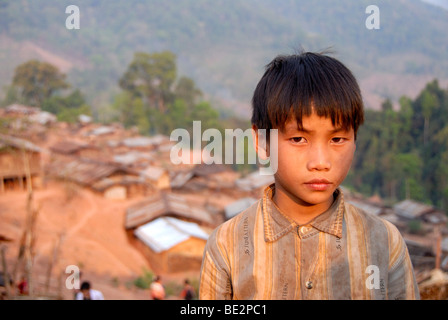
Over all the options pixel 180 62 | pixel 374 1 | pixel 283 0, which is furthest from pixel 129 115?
pixel 283 0

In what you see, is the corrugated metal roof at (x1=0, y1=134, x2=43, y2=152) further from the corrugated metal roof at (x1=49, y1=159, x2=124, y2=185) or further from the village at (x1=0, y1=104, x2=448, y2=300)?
the corrugated metal roof at (x1=49, y1=159, x2=124, y2=185)

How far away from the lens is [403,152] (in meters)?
34.7

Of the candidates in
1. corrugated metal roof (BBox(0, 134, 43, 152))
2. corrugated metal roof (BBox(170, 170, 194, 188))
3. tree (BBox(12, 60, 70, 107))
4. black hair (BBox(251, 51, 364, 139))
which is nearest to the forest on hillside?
tree (BBox(12, 60, 70, 107))

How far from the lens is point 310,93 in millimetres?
1423

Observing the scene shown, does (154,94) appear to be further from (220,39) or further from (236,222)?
(220,39)

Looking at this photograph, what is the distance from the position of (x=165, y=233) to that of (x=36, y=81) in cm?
4616

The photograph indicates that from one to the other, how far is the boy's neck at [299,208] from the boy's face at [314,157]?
8 centimetres

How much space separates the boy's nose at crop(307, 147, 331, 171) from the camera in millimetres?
1380

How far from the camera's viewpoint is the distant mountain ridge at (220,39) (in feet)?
290

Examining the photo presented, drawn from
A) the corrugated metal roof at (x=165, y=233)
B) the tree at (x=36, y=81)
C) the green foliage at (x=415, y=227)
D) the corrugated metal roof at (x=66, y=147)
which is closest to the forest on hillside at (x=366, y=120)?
the tree at (x=36, y=81)

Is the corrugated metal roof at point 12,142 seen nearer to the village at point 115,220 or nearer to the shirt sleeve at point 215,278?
the village at point 115,220

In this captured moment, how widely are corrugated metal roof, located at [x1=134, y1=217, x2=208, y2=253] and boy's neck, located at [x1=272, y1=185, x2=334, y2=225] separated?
12.0 meters
